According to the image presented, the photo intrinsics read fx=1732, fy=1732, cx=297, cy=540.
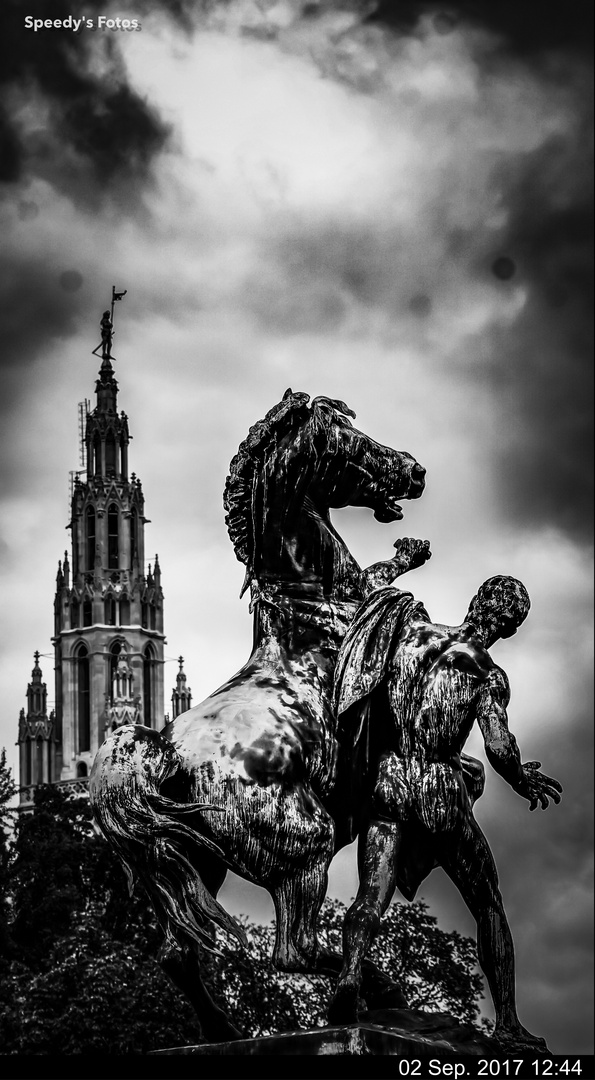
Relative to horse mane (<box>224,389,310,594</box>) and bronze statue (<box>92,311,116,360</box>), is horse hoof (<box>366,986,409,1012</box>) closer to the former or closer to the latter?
horse mane (<box>224,389,310,594</box>)

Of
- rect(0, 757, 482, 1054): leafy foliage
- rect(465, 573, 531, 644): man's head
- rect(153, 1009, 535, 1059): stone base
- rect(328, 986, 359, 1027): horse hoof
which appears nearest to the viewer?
rect(153, 1009, 535, 1059): stone base

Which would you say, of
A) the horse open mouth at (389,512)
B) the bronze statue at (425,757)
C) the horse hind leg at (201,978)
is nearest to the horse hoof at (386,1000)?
the bronze statue at (425,757)

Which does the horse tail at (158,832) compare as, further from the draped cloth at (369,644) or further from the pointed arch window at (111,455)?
the pointed arch window at (111,455)

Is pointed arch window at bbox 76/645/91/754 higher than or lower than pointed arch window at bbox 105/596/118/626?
lower

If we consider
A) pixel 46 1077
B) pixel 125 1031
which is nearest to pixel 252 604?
pixel 46 1077

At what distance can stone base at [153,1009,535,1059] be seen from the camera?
607 cm

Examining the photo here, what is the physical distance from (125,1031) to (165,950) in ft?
79.3

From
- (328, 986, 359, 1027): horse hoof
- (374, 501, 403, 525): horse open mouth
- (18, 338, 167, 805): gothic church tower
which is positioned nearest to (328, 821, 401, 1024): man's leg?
(328, 986, 359, 1027): horse hoof

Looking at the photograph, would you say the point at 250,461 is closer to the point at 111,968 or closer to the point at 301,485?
the point at 301,485

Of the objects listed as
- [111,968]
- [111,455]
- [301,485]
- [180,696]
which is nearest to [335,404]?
[301,485]

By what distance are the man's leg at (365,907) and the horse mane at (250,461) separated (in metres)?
1.29

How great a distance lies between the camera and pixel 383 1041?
19.9 feet

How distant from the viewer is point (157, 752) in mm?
6602

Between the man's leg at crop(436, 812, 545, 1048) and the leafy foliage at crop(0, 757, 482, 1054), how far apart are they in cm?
1531
